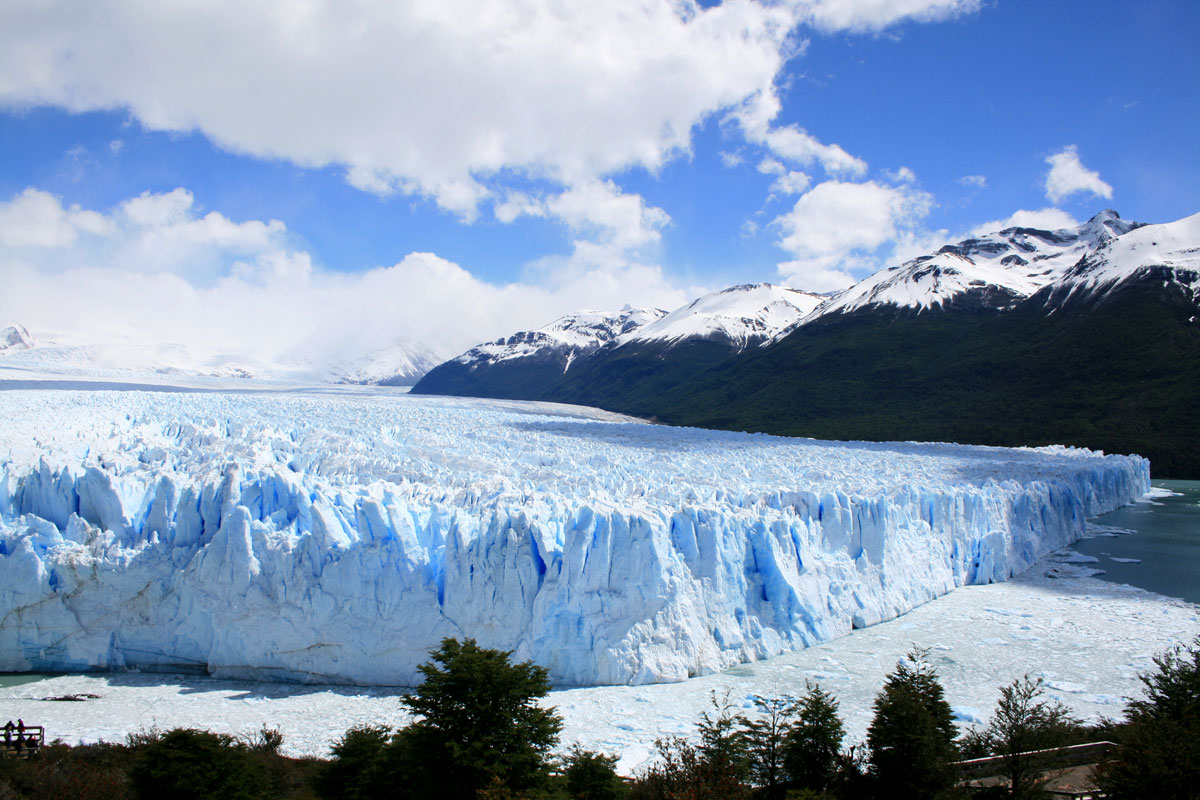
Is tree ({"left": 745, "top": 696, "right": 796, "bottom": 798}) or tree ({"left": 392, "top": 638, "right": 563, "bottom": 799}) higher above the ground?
tree ({"left": 392, "top": 638, "right": 563, "bottom": 799})

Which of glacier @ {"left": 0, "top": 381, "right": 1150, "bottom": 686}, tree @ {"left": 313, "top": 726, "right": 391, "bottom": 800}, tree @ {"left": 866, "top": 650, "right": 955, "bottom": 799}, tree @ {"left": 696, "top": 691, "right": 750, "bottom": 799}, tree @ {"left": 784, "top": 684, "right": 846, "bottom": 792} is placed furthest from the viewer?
glacier @ {"left": 0, "top": 381, "right": 1150, "bottom": 686}

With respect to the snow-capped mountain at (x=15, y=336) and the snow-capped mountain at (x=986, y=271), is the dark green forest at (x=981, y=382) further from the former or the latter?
the snow-capped mountain at (x=15, y=336)

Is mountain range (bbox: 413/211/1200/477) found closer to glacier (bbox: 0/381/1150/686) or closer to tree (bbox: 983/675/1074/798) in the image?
glacier (bbox: 0/381/1150/686)

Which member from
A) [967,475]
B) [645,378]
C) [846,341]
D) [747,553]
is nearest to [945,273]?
[846,341]

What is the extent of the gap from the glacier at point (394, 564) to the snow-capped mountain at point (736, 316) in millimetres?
102761

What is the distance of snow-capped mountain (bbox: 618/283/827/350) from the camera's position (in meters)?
→ 121

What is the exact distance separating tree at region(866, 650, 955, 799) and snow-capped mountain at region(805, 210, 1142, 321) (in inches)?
3399

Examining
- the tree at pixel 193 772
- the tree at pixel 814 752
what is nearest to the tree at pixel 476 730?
the tree at pixel 193 772

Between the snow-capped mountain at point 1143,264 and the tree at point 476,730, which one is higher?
the snow-capped mountain at point 1143,264

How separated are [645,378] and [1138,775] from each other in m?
98.9

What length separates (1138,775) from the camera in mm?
6953

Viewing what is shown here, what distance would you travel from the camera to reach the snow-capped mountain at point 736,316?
121 m

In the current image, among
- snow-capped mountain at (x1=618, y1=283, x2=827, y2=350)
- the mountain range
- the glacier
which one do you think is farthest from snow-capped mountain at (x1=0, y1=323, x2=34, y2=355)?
the glacier

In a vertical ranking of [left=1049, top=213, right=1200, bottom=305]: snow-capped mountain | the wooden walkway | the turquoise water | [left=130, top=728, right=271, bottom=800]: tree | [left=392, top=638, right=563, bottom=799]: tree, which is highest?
[left=1049, top=213, right=1200, bottom=305]: snow-capped mountain
